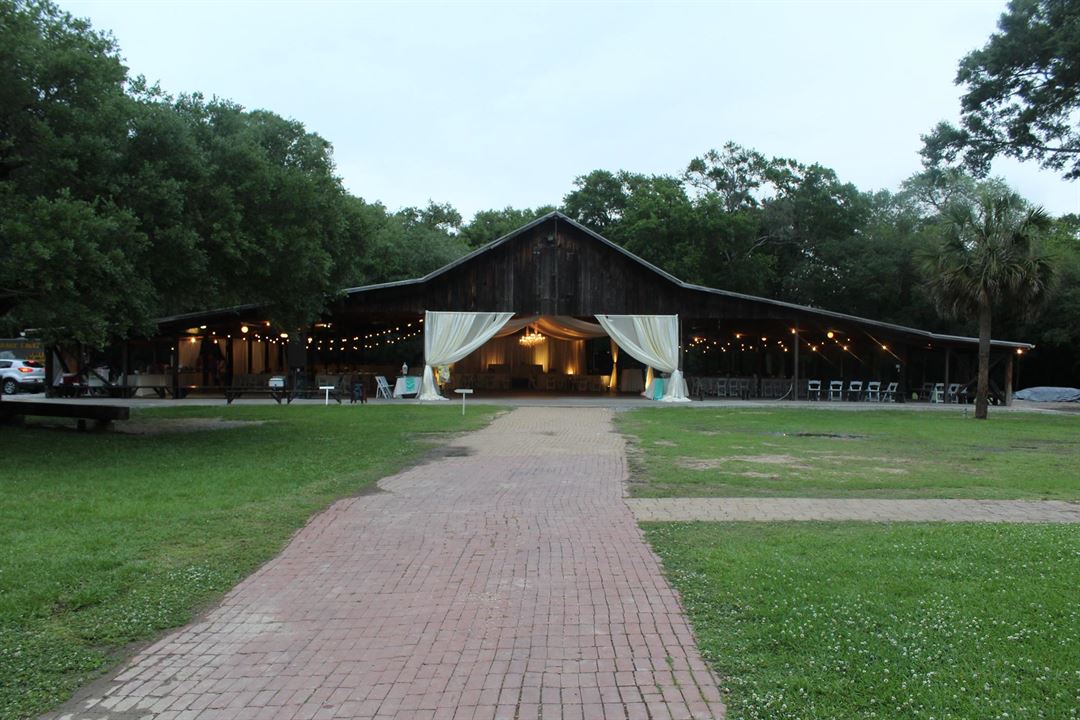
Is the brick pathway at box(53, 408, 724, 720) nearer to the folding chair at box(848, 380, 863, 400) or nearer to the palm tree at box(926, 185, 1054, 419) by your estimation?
the palm tree at box(926, 185, 1054, 419)

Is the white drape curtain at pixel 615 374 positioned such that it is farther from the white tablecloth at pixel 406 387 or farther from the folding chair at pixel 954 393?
the folding chair at pixel 954 393

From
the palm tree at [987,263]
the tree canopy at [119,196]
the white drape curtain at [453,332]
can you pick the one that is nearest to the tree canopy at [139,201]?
the tree canopy at [119,196]

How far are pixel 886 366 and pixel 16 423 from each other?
110ft

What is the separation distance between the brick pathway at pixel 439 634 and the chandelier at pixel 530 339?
2663cm

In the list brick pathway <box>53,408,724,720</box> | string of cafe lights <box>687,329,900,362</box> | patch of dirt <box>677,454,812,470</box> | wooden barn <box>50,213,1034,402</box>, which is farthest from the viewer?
string of cafe lights <box>687,329,900,362</box>

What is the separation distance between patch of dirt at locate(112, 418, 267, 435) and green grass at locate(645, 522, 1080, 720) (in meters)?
12.0

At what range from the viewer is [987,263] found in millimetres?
19594

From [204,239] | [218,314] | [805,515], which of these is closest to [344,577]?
[805,515]

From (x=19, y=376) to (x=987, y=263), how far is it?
32.8m

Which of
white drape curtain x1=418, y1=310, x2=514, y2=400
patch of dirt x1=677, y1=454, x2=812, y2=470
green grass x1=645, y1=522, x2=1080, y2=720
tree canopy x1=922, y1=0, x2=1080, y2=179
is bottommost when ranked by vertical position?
green grass x1=645, y1=522, x2=1080, y2=720

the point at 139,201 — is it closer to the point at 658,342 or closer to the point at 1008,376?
the point at 658,342

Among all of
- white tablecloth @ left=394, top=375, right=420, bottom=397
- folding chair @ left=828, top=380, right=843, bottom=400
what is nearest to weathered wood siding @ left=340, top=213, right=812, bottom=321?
white tablecloth @ left=394, top=375, right=420, bottom=397

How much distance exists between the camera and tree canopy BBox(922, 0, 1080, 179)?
74.3 feet

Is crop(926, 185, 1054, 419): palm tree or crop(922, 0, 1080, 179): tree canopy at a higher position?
crop(922, 0, 1080, 179): tree canopy
